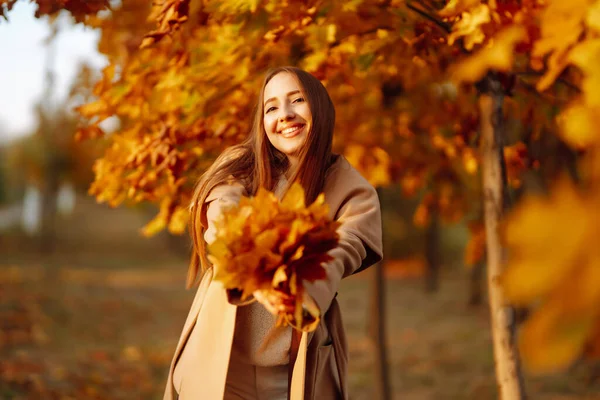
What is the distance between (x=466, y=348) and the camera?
7645 millimetres

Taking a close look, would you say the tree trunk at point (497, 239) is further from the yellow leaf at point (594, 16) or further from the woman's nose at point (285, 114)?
the yellow leaf at point (594, 16)

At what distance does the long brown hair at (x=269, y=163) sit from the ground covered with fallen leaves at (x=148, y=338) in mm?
3310

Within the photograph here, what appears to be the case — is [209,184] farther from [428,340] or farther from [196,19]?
[428,340]

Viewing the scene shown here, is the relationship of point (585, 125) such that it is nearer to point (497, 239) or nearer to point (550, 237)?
point (550, 237)

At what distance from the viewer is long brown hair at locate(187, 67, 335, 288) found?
6.82 ft

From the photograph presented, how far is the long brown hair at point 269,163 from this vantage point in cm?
208

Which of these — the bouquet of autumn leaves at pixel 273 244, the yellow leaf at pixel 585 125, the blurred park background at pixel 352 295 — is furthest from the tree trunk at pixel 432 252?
the yellow leaf at pixel 585 125

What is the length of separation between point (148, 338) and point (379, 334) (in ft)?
13.3

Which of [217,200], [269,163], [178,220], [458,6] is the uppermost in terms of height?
[458,6]

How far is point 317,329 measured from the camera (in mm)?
2037

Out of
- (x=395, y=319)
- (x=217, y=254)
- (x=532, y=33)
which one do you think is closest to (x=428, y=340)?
(x=395, y=319)

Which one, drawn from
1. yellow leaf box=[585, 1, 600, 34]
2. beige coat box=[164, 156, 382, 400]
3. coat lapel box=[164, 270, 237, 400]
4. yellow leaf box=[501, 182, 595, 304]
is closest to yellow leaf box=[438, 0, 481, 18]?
beige coat box=[164, 156, 382, 400]

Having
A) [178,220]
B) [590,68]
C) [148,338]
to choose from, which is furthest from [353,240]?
[148,338]

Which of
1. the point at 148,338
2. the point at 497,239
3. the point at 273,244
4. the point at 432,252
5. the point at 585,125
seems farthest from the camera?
the point at 432,252
